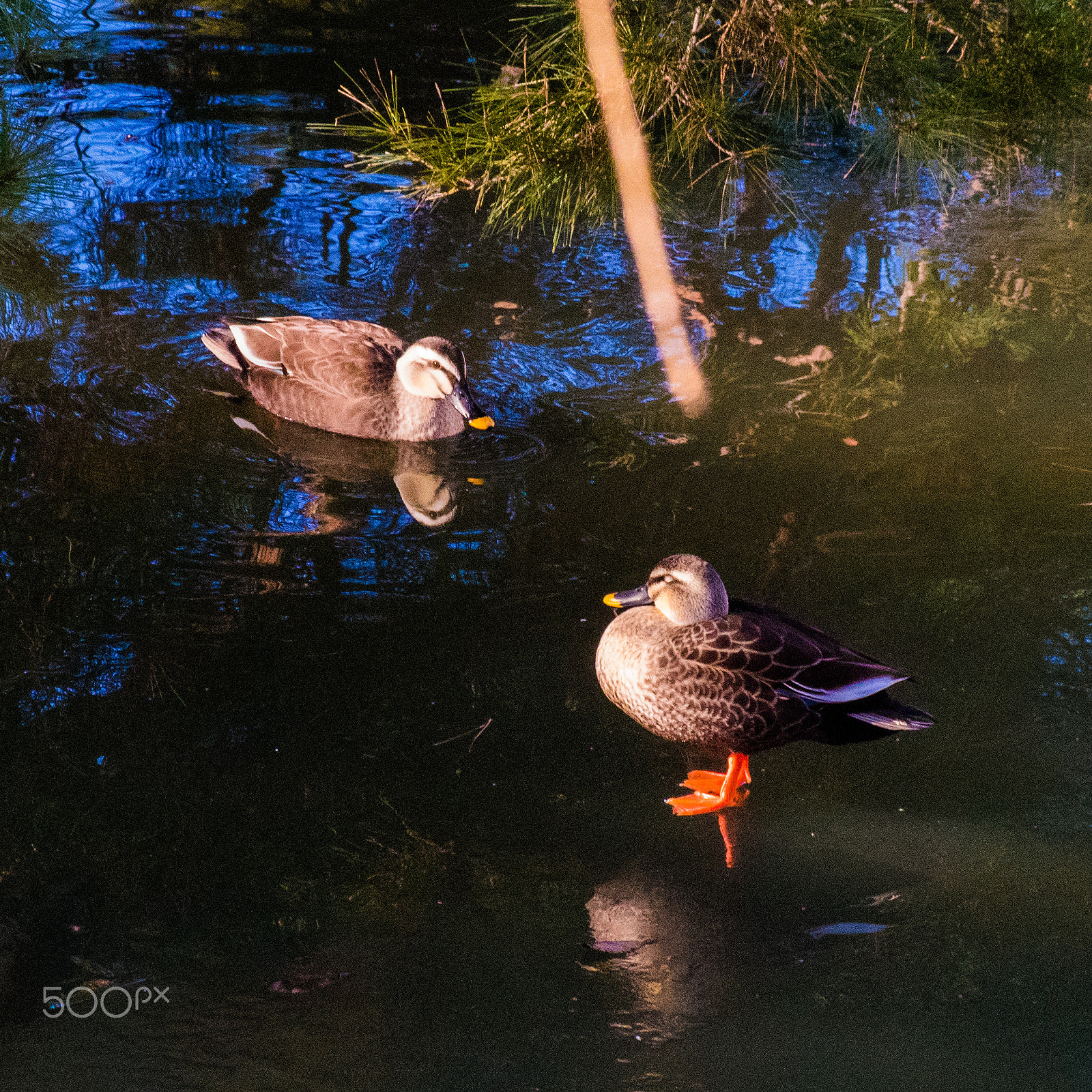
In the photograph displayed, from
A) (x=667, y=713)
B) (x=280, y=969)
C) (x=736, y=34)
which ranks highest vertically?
(x=736, y=34)

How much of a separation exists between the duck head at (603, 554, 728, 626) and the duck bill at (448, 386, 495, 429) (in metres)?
1.65

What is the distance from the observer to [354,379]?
15.6ft

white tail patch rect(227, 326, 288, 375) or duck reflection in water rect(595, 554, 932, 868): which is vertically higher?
white tail patch rect(227, 326, 288, 375)

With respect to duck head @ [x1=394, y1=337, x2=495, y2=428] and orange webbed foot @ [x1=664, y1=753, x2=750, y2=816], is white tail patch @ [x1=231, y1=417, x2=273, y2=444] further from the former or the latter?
orange webbed foot @ [x1=664, y1=753, x2=750, y2=816]

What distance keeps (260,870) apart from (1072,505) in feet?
11.4

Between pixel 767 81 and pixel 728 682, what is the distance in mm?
2955

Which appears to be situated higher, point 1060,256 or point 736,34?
point 736,34

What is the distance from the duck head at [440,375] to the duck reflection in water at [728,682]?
165 cm

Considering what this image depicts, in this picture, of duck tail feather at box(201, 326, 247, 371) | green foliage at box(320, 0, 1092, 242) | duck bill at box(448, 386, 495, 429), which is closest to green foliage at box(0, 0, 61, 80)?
green foliage at box(320, 0, 1092, 242)

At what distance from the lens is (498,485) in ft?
14.5

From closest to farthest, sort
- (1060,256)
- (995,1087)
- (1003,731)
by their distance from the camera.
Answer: (995,1087), (1003,731), (1060,256)

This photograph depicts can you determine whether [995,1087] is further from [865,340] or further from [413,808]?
[865,340]

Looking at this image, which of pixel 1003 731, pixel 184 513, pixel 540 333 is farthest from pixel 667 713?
pixel 540 333

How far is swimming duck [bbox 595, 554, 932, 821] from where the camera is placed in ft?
10.2
